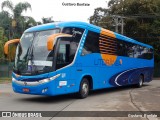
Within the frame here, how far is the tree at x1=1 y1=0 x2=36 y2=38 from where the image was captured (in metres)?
48.2

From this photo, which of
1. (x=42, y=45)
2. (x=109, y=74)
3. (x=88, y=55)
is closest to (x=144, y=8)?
(x=109, y=74)

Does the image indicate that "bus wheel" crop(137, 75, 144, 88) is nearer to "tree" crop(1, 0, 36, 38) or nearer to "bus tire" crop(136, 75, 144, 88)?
"bus tire" crop(136, 75, 144, 88)

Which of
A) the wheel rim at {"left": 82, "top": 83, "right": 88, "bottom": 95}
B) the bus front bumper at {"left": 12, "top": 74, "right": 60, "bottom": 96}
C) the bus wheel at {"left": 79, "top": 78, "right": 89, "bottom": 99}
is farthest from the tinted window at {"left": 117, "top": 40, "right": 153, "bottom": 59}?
the bus front bumper at {"left": 12, "top": 74, "right": 60, "bottom": 96}

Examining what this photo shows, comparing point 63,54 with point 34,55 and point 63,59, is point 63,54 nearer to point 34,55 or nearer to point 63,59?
point 63,59

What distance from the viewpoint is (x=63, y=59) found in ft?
43.0

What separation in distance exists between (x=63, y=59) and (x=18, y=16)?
40250 millimetres

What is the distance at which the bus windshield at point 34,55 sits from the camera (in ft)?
41.1

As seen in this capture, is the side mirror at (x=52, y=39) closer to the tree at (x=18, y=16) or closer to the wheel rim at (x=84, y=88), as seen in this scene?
the wheel rim at (x=84, y=88)

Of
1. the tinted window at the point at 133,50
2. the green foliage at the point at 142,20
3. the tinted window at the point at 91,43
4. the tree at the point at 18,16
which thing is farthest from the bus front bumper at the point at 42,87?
the tree at the point at 18,16

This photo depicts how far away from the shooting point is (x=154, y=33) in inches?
1481

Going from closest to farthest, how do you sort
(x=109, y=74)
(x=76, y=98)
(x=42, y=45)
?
(x=42, y=45) < (x=76, y=98) < (x=109, y=74)

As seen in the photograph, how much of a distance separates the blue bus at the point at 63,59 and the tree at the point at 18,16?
31765 mm

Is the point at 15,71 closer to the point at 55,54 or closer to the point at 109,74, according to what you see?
the point at 55,54

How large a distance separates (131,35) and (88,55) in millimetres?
26020
